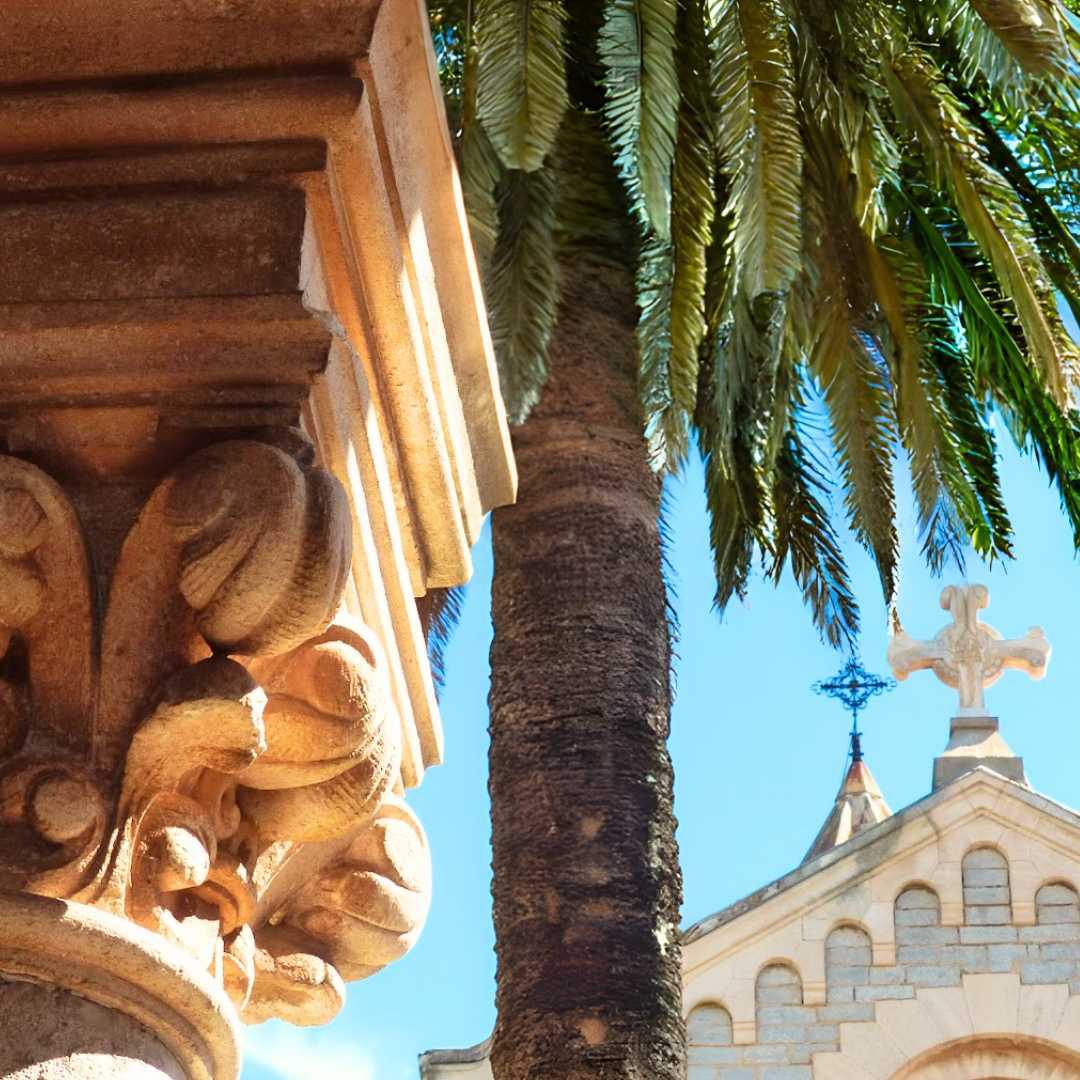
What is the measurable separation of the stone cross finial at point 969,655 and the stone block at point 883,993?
2.35m

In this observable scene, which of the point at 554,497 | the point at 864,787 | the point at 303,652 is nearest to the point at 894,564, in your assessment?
the point at 554,497

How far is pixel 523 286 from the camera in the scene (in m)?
7.43

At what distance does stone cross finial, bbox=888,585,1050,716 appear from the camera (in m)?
16.1

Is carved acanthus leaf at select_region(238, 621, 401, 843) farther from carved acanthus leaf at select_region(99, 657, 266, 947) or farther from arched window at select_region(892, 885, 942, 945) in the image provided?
arched window at select_region(892, 885, 942, 945)

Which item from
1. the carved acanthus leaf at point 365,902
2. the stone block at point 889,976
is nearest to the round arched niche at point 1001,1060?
the stone block at point 889,976

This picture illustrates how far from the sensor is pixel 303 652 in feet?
6.39

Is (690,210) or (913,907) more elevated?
(690,210)

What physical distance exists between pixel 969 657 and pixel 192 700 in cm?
1466

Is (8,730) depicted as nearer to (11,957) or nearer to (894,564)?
(11,957)

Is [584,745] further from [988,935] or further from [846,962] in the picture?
[988,935]

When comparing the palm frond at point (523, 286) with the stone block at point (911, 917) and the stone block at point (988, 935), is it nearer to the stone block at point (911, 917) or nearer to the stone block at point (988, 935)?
the stone block at point (911, 917)

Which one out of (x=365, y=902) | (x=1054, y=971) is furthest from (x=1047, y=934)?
(x=365, y=902)

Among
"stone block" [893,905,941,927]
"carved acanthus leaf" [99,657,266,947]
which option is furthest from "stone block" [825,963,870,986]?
"carved acanthus leaf" [99,657,266,947]

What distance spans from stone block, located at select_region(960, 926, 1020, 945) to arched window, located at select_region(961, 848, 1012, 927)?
3 centimetres
